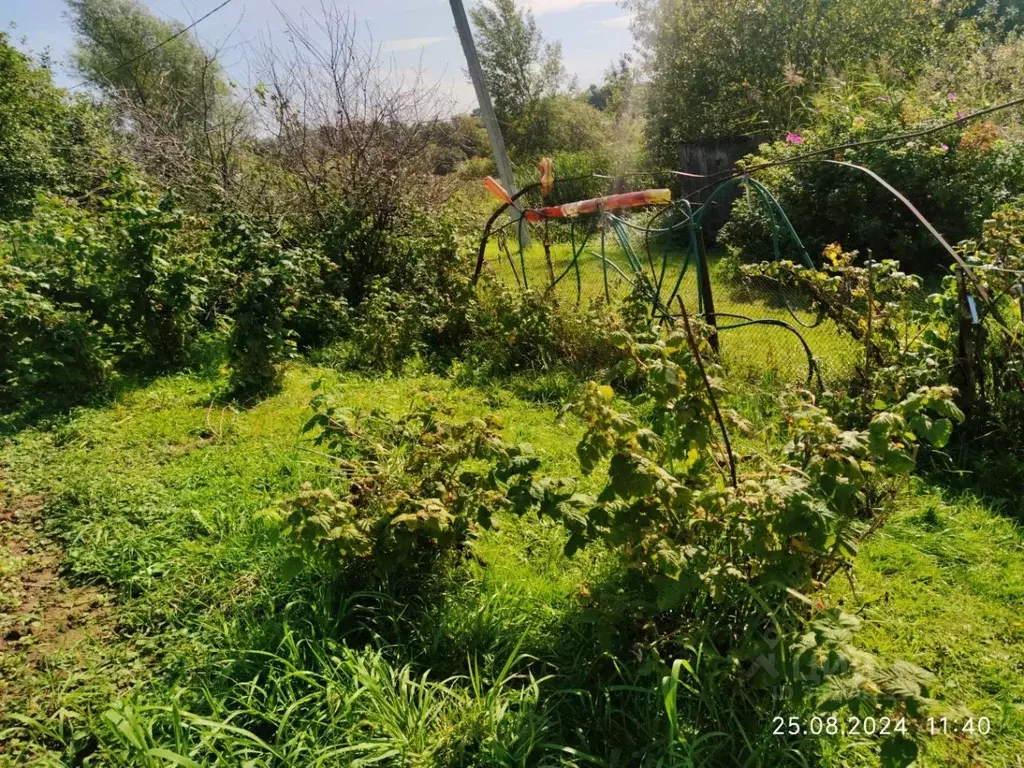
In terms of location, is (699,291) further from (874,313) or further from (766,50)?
(766,50)

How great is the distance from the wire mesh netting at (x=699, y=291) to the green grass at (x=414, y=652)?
1319mm

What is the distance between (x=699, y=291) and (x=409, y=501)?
9.36 ft

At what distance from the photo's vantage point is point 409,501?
2246 millimetres

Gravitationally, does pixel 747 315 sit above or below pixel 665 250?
below

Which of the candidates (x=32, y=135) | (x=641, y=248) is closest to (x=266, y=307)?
(x=641, y=248)

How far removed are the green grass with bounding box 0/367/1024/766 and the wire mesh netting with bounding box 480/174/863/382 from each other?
1319 mm

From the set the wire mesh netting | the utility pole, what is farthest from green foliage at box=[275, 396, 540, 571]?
the utility pole

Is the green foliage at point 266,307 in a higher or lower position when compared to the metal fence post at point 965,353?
higher

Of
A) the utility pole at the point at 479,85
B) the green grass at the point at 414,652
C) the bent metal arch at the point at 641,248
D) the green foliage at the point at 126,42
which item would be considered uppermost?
the green foliage at the point at 126,42

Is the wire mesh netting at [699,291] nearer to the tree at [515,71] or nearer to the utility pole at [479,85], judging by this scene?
the utility pole at [479,85]

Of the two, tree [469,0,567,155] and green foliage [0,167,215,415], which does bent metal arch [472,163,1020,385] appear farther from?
tree [469,0,567,155]

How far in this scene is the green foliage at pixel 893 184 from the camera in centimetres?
575

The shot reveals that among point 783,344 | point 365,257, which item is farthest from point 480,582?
point 365,257

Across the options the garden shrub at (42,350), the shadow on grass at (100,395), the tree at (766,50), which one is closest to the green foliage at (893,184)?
the tree at (766,50)
